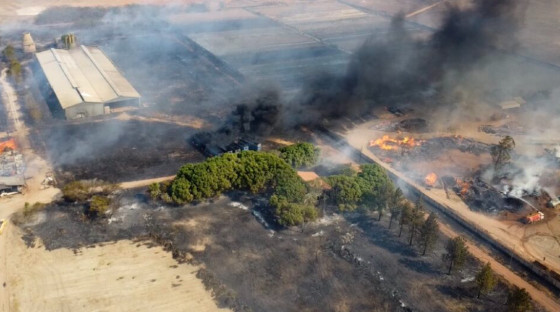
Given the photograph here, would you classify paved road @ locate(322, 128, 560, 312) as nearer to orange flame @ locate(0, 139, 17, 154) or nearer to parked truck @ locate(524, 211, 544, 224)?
parked truck @ locate(524, 211, 544, 224)

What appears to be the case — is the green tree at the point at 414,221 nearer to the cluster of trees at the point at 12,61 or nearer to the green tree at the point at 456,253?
the green tree at the point at 456,253

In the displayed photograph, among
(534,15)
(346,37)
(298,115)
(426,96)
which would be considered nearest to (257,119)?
(298,115)

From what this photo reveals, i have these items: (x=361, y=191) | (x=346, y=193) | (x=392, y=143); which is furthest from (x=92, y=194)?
(x=392, y=143)

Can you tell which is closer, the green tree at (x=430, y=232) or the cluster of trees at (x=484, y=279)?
the cluster of trees at (x=484, y=279)

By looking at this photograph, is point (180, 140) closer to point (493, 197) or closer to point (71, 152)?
point (71, 152)

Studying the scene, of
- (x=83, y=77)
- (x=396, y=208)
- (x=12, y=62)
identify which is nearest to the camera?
(x=396, y=208)

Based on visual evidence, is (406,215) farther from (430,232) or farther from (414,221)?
(430,232)

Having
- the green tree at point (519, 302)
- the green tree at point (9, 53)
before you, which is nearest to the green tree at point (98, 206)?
the green tree at point (519, 302)
